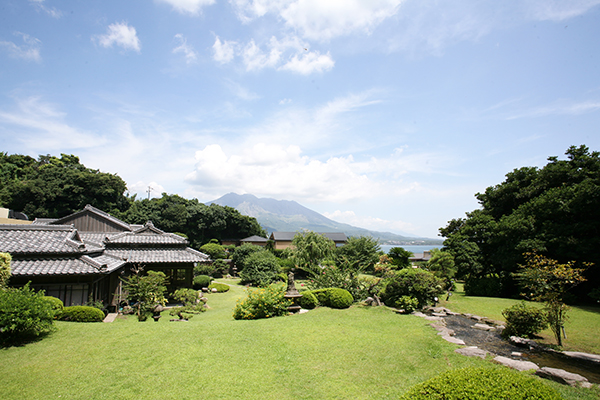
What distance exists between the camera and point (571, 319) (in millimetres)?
11211

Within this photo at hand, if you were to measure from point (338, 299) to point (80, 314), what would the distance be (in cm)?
1035

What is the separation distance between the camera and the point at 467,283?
19.1m

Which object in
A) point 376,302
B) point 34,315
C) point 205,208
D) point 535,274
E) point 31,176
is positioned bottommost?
point 376,302

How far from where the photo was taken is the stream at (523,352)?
20.9ft

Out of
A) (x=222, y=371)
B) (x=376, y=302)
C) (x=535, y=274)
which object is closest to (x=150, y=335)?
(x=222, y=371)

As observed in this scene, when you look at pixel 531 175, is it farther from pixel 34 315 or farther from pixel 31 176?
pixel 31 176

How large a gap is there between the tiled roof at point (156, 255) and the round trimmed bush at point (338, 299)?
8.54 m

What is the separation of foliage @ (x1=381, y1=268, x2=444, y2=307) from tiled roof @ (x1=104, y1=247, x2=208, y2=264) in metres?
11.3

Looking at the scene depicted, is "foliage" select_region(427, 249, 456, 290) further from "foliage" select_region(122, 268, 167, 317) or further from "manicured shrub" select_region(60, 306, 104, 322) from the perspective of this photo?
"manicured shrub" select_region(60, 306, 104, 322)

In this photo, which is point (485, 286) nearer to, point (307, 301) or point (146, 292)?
point (307, 301)

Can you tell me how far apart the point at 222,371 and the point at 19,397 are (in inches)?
132

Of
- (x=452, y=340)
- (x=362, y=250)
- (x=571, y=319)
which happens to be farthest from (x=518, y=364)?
(x=362, y=250)

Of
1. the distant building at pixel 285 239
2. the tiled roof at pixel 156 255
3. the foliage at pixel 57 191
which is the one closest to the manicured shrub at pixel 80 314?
the tiled roof at pixel 156 255

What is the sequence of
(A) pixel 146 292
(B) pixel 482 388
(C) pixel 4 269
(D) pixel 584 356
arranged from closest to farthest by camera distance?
(B) pixel 482 388 < (D) pixel 584 356 < (C) pixel 4 269 < (A) pixel 146 292
